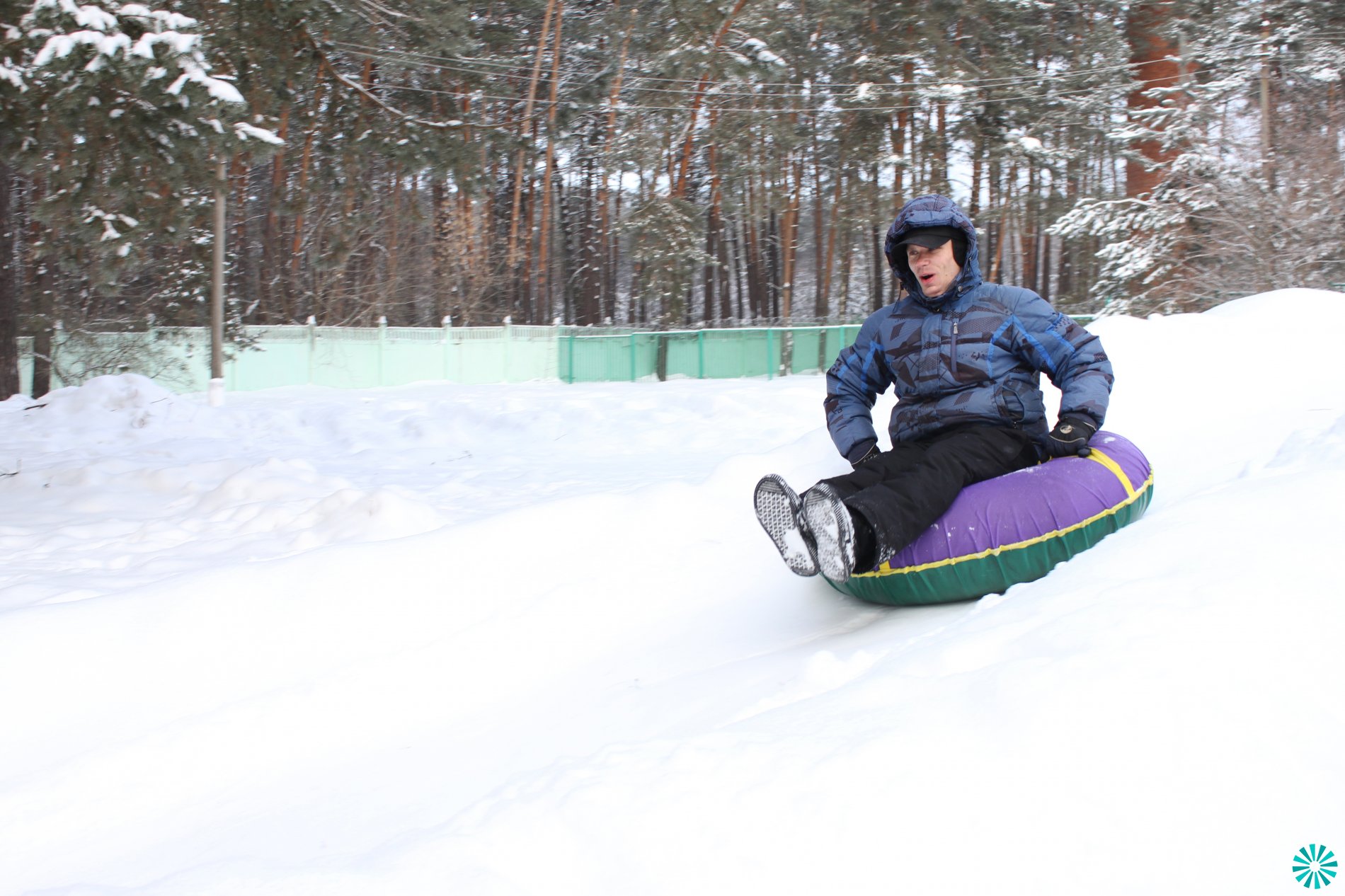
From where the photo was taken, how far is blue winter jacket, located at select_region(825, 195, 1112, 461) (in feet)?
10.8

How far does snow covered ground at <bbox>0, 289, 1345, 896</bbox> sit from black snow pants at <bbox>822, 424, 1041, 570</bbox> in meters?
0.27

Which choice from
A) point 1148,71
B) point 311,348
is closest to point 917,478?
Result: point 311,348

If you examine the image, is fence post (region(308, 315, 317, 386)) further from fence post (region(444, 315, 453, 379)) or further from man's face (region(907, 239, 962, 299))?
man's face (region(907, 239, 962, 299))

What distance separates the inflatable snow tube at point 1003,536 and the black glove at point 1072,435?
0.08 metres

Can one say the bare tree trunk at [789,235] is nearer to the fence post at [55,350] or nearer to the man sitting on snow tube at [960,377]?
the fence post at [55,350]

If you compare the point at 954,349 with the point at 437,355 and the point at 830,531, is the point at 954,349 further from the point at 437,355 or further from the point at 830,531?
the point at 437,355

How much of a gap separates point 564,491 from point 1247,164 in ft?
39.1

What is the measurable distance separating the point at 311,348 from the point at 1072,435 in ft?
59.1

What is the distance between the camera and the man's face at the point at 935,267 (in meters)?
3.35

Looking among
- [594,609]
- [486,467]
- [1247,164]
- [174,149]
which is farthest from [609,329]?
[594,609]

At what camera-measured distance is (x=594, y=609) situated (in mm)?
3699

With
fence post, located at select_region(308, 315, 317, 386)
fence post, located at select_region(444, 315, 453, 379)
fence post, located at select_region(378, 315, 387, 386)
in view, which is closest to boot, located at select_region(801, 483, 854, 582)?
fence post, located at select_region(308, 315, 317, 386)

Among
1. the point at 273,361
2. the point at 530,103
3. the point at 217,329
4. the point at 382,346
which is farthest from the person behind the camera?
the point at 382,346

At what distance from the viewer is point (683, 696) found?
272cm
